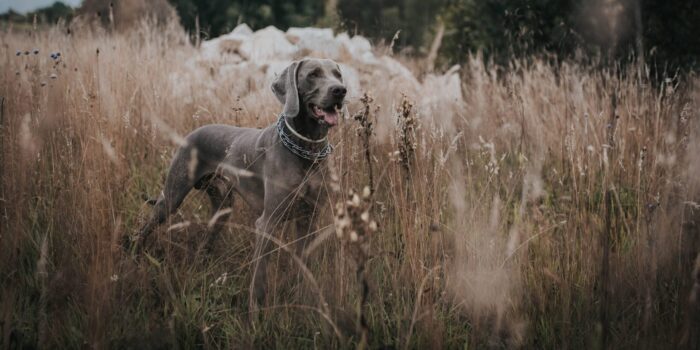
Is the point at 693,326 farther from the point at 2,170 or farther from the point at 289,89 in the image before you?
the point at 2,170

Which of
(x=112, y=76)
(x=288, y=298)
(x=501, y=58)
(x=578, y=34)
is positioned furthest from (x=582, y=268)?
(x=501, y=58)

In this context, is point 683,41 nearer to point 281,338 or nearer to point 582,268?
point 582,268

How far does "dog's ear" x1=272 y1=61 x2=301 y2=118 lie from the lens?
9.09 feet

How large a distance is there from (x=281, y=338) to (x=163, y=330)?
21.1 inches

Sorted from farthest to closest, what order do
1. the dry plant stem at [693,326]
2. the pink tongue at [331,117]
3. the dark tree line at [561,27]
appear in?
the dark tree line at [561,27], the pink tongue at [331,117], the dry plant stem at [693,326]

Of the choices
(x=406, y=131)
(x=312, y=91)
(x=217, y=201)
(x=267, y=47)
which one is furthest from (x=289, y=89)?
(x=267, y=47)

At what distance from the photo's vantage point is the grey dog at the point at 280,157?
277cm

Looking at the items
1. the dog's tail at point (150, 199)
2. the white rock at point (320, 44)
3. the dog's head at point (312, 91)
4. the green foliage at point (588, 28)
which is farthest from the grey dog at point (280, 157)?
the white rock at point (320, 44)

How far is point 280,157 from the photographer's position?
282 centimetres

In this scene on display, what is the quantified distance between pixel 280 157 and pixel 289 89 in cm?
40

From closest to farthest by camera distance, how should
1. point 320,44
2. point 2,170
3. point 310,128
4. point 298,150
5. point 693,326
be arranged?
point 693,326, point 298,150, point 310,128, point 2,170, point 320,44

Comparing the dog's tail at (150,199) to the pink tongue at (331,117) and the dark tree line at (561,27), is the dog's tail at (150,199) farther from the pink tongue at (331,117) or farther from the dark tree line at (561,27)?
the dark tree line at (561,27)

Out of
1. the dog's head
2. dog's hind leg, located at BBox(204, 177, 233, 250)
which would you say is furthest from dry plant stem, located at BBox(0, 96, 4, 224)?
the dog's head

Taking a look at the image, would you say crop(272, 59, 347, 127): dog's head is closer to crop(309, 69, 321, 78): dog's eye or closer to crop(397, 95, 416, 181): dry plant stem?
crop(309, 69, 321, 78): dog's eye
